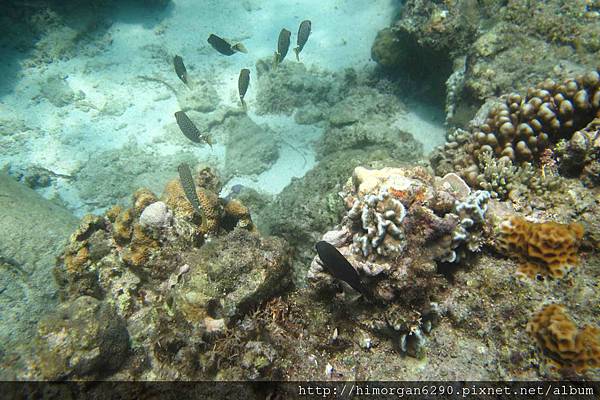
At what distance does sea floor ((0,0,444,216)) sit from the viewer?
8.53 metres

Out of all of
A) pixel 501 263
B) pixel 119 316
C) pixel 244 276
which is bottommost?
pixel 119 316

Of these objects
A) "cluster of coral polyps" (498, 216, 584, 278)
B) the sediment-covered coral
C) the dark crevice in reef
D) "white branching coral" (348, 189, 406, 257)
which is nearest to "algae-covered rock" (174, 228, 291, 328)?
"white branching coral" (348, 189, 406, 257)

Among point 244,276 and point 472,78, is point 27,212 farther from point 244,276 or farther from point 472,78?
point 472,78

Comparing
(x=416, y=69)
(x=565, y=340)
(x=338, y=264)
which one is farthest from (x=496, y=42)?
(x=338, y=264)

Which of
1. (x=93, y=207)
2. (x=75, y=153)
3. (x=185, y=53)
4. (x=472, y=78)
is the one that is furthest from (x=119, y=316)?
(x=185, y=53)

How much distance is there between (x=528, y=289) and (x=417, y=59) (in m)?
7.08

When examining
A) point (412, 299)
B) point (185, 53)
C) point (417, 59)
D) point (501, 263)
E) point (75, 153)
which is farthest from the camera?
point (185, 53)

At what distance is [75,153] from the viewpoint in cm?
921

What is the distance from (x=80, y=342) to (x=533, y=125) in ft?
19.0

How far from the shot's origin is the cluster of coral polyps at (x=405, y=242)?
9.49ft

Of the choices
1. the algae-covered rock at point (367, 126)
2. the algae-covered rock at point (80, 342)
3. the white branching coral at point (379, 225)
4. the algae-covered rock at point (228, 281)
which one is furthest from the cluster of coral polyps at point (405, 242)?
the algae-covered rock at point (367, 126)

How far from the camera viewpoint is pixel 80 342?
3.18 metres

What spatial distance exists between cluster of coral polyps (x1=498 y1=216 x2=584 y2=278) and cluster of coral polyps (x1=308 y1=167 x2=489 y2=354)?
359 mm

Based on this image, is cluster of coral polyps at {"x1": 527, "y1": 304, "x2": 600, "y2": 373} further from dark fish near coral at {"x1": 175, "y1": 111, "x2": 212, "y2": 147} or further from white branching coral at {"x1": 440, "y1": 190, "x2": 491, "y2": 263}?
dark fish near coral at {"x1": 175, "y1": 111, "x2": 212, "y2": 147}
